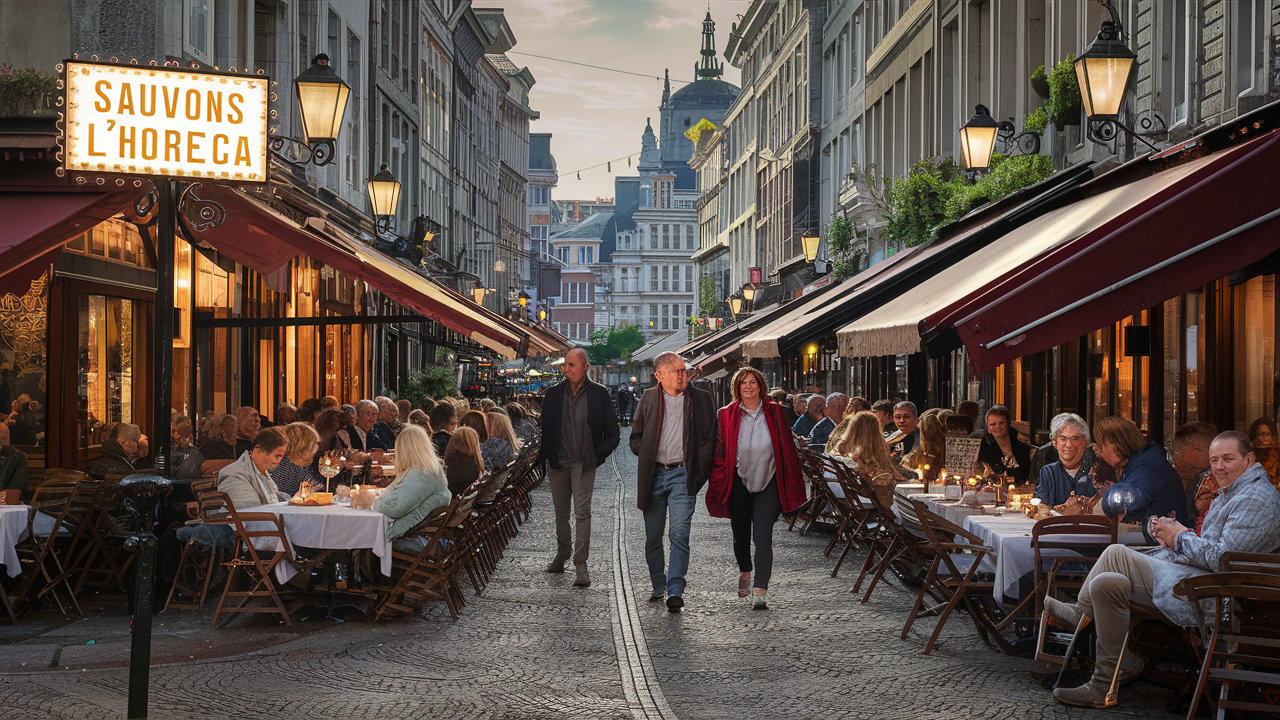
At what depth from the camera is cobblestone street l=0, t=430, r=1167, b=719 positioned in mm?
7266

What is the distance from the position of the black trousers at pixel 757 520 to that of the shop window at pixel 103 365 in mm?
7478

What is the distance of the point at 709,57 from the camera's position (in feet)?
498

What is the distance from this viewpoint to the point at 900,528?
10250 millimetres

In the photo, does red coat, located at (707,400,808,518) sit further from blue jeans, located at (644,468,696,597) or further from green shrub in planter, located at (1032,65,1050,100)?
green shrub in planter, located at (1032,65,1050,100)

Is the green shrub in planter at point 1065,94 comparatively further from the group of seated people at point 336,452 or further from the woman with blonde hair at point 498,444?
the group of seated people at point 336,452

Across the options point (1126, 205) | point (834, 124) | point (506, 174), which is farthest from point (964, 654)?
point (506, 174)

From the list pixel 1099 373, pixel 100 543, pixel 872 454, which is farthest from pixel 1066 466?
pixel 100 543

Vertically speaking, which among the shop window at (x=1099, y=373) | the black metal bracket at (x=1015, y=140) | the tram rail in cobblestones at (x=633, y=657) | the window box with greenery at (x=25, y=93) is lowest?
the tram rail in cobblestones at (x=633, y=657)

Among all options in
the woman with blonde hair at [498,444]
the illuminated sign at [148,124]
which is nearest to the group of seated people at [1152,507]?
the woman with blonde hair at [498,444]

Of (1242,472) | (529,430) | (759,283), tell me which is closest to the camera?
(1242,472)

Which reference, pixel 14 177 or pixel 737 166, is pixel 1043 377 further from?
pixel 737 166

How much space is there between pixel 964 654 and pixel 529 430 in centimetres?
1427

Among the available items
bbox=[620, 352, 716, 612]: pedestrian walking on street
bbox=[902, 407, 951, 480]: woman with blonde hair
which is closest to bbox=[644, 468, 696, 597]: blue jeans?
bbox=[620, 352, 716, 612]: pedestrian walking on street

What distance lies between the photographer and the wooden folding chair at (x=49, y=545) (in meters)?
9.85
